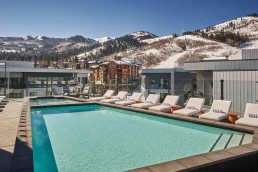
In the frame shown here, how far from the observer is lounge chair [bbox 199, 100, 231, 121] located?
869 centimetres

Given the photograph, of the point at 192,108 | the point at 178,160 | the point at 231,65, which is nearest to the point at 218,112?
the point at 192,108

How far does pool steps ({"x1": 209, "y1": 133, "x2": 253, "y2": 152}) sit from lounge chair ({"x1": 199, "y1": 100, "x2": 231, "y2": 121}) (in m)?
1.03

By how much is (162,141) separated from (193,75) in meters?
24.1

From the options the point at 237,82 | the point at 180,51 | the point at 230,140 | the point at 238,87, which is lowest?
the point at 230,140

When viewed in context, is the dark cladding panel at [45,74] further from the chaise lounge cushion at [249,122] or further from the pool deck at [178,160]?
the chaise lounge cushion at [249,122]

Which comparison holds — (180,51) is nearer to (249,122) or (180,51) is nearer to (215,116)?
(215,116)

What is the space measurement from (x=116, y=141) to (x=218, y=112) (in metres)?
4.23

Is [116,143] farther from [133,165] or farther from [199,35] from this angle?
[199,35]

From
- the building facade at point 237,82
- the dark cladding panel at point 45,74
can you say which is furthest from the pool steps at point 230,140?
the dark cladding panel at point 45,74

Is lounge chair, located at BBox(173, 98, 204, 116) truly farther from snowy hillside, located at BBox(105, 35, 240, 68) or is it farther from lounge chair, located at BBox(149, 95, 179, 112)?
snowy hillside, located at BBox(105, 35, 240, 68)

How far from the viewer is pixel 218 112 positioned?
9234mm

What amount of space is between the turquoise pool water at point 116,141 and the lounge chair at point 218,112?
423 mm

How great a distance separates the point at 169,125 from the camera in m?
9.71

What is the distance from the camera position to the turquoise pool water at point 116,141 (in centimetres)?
571
